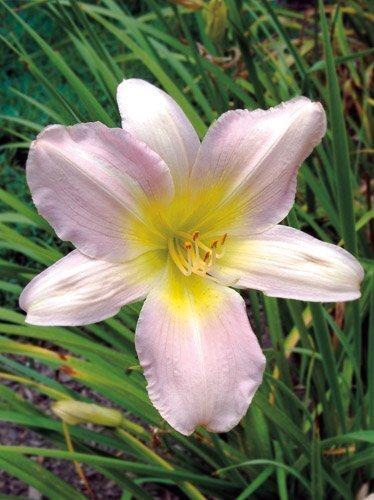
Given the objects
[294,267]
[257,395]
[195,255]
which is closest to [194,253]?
[195,255]

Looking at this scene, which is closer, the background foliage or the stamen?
the stamen

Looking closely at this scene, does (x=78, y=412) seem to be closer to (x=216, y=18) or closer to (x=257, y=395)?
(x=257, y=395)

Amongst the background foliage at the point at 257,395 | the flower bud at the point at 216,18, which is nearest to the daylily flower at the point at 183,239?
the background foliage at the point at 257,395

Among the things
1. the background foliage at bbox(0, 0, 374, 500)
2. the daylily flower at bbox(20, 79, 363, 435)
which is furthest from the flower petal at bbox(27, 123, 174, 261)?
the background foliage at bbox(0, 0, 374, 500)

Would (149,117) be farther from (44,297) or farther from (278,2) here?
(278,2)

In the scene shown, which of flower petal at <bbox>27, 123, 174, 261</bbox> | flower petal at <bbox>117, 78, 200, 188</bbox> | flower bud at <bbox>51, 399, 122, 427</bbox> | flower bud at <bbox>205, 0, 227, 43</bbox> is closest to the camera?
flower petal at <bbox>27, 123, 174, 261</bbox>

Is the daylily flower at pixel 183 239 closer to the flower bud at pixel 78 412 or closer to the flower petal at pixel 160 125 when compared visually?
the flower petal at pixel 160 125

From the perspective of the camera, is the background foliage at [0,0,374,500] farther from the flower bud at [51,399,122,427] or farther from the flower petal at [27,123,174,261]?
the flower petal at [27,123,174,261]
